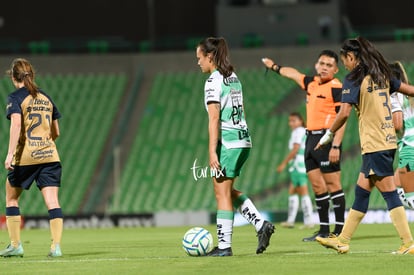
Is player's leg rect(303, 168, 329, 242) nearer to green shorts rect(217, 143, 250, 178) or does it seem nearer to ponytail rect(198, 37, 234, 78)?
green shorts rect(217, 143, 250, 178)

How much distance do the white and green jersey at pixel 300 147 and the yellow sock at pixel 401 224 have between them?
9.26m

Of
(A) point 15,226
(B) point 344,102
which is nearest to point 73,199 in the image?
(A) point 15,226

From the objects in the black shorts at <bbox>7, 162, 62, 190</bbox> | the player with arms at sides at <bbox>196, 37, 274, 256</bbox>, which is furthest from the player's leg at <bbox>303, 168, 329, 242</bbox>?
the black shorts at <bbox>7, 162, 62, 190</bbox>

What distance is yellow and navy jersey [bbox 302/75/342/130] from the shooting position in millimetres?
14031

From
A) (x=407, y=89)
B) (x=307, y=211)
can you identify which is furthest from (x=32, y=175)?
(x=307, y=211)

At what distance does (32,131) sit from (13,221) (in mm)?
1127

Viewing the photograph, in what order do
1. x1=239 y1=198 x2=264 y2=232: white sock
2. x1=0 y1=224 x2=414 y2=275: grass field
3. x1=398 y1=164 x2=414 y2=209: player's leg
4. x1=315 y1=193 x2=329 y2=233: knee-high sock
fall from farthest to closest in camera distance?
x1=315 y1=193 x2=329 y2=233: knee-high sock → x1=398 y1=164 x2=414 y2=209: player's leg → x1=239 y1=198 x2=264 y2=232: white sock → x1=0 y1=224 x2=414 y2=275: grass field

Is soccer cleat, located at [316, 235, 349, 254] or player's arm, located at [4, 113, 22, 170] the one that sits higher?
player's arm, located at [4, 113, 22, 170]

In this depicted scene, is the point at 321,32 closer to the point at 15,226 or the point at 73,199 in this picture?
the point at 73,199

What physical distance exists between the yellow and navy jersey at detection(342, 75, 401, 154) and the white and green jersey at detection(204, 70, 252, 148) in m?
1.18

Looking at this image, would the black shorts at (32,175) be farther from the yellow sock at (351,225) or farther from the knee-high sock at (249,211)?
the yellow sock at (351,225)

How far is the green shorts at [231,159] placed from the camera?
10789mm

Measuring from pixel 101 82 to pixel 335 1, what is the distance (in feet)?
26.3

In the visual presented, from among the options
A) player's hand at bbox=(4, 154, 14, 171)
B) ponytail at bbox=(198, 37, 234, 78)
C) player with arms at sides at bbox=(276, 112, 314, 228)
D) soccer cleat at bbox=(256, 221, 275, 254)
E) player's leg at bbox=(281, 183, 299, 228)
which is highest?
ponytail at bbox=(198, 37, 234, 78)
